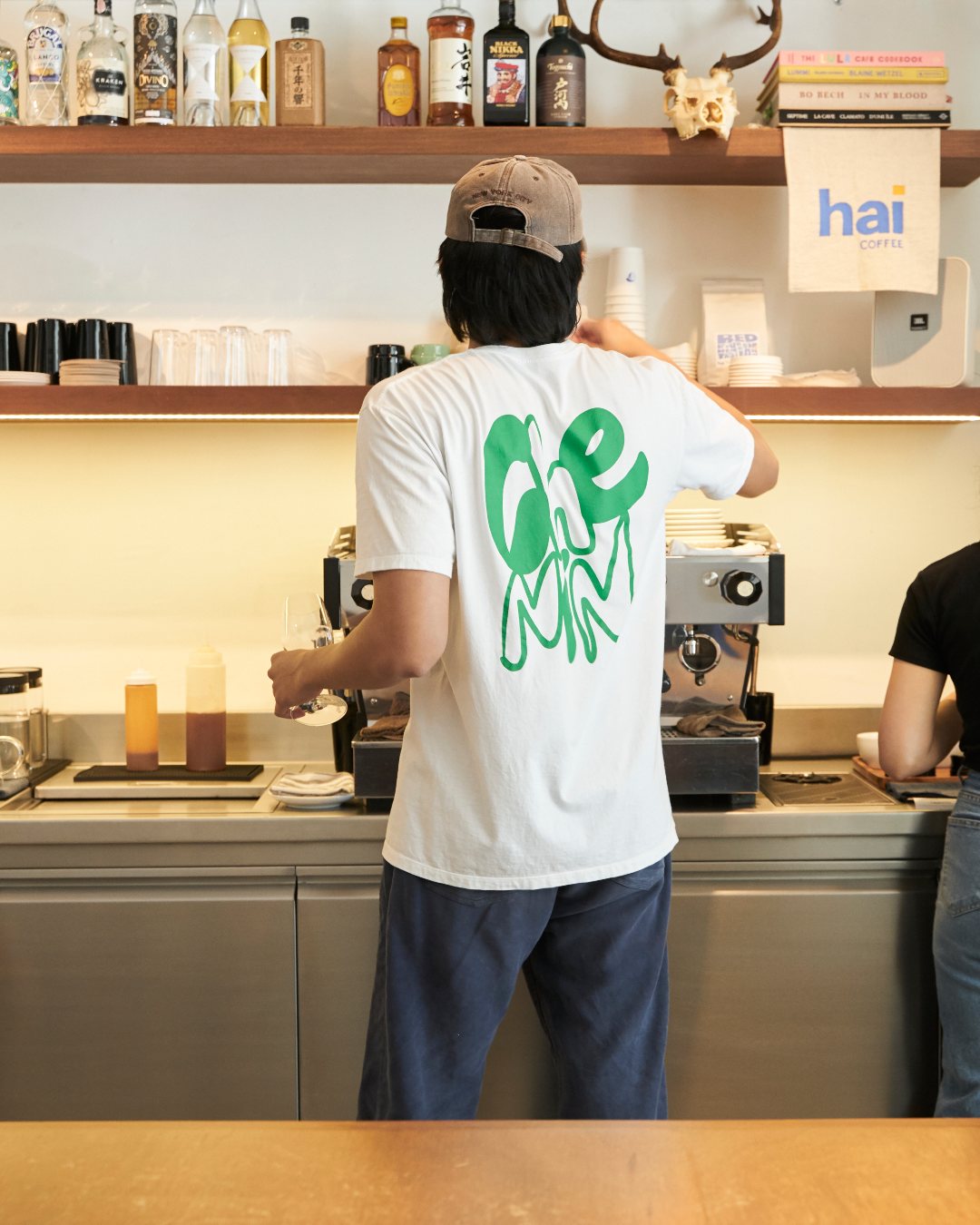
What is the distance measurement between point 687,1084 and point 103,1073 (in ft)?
3.13

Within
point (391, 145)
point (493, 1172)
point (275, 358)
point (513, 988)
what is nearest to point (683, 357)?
point (391, 145)

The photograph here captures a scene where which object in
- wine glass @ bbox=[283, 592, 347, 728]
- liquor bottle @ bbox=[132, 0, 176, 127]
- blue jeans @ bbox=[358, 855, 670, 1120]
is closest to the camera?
blue jeans @ bbox=[358, 855, 670, 1120]

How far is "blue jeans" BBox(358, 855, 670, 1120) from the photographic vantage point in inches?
57.1

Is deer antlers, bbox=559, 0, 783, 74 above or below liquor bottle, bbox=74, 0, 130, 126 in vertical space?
above

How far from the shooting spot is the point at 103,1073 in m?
2.09

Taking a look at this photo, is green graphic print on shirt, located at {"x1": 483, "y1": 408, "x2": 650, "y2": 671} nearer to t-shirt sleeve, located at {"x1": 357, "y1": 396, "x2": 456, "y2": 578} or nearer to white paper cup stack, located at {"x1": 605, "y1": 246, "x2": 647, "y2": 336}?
t-shirt sleeve, located at {"x1": 357, "y1": 396, "x2": 456, "y2": 578}

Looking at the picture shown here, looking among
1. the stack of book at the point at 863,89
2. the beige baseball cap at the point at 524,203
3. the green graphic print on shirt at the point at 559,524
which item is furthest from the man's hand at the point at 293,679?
the stack of book at the point at 863,89

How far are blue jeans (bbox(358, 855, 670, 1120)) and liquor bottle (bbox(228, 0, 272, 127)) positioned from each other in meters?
1.51

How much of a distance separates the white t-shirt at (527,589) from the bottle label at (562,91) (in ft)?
3.48

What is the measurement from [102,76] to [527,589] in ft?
4.95

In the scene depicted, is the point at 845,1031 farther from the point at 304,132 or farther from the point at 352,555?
the point at 304,132

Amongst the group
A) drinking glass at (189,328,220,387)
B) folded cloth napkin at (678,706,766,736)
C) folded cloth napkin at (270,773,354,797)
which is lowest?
folded cloth napkin at (270,773,354,797)

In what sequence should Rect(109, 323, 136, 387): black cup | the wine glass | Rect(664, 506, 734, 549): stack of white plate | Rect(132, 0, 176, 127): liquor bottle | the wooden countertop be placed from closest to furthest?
the wooden countertop, the wine glass, Rect(664, 506, 734, 549): stack of white plate, Rect(132, 0, 176, 127): liquor bottle, Rect(109, 323, 136, 387): black cup

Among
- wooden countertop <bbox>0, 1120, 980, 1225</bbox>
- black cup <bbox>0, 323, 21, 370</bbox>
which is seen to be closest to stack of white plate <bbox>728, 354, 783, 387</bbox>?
black cup <bbox>0, 323, 21, 370</bbox>
